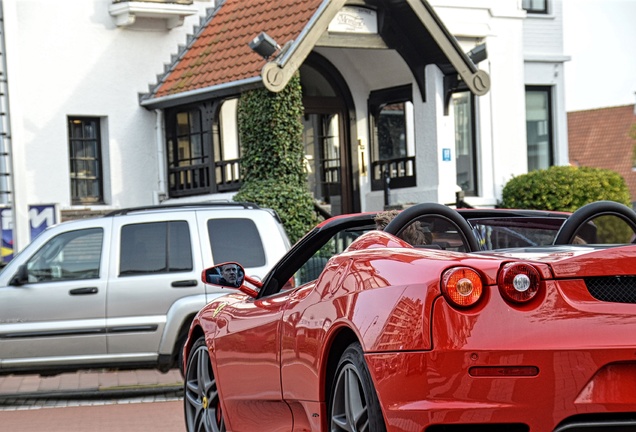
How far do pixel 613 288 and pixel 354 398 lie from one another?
1121mm

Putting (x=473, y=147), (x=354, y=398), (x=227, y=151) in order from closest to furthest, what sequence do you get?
(x=354, y=398), (x=227, y=151), (x=473, y=147)

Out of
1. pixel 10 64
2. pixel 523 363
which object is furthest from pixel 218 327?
pixel 10 64

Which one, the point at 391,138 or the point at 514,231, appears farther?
the point at 391,138

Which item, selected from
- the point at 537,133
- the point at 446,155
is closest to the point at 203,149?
the point at 446,155

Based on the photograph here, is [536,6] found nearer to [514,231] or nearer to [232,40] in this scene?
[232,40]

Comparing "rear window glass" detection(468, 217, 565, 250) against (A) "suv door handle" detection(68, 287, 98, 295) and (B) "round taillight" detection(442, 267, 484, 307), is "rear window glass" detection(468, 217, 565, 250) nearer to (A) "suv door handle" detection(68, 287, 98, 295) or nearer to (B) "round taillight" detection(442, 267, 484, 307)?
(B) "round taillight" detection(442, 267, 484, 307)

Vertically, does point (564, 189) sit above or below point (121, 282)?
above

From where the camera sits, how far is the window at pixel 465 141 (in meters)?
25.5

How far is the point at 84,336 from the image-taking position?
12492 millimetres

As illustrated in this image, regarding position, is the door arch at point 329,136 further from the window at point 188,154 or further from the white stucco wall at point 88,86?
the white stucco wall at point 88,86

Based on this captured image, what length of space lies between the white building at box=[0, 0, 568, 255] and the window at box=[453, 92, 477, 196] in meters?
0.02

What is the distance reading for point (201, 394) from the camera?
289 inches

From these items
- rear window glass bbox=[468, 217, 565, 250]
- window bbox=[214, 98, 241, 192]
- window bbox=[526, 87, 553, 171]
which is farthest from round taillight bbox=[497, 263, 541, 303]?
window bbox=[526, 87, 553, 171]

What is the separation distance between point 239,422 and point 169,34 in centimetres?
1832
